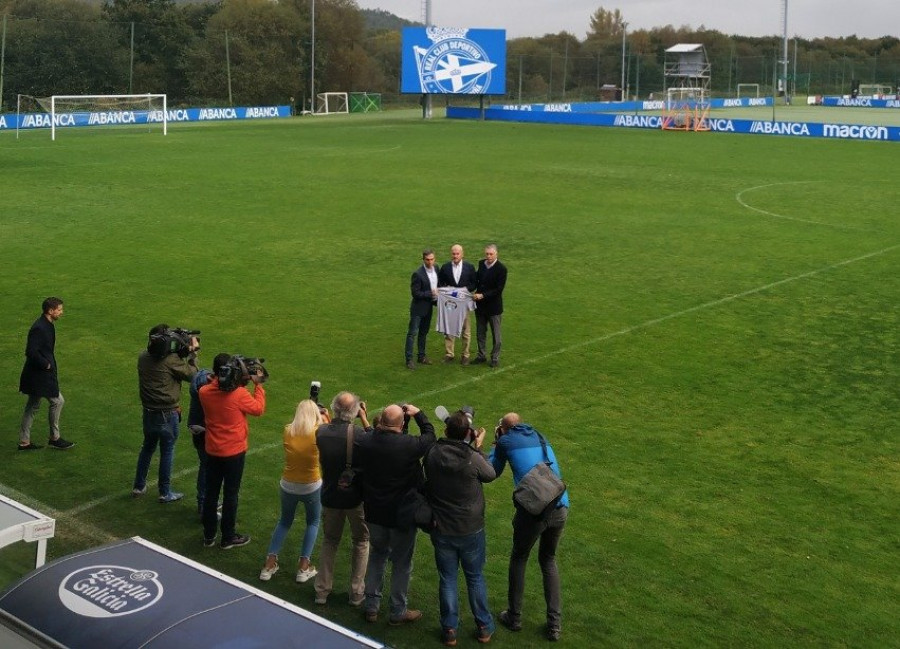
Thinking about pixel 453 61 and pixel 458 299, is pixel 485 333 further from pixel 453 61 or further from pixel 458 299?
pixel 453 61

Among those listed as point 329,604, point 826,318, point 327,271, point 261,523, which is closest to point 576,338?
point 826,318

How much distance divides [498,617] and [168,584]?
11.9 feet

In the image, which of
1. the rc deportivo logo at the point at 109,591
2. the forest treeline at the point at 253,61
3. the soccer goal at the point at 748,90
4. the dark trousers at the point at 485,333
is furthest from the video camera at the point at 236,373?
the soccer goal at the point at 748,90

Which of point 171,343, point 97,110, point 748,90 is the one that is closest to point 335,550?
point 171,343

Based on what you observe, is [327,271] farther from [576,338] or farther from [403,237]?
[576,338]

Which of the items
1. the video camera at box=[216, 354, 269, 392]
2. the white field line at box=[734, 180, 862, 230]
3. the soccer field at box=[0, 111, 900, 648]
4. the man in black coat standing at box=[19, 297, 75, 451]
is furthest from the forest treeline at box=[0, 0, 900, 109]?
the video camera at box=[216, 354, 269, 392]

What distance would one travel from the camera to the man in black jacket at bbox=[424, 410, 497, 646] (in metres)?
8.16

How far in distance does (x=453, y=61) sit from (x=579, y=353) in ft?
154

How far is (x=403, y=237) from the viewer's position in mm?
24859

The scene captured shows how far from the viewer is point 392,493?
8414 mm

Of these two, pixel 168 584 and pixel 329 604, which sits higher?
pixel 168 584

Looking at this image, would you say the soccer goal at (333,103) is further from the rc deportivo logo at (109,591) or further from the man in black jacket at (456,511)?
the rc deportivo logo at (109,591)

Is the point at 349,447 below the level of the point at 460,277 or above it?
below

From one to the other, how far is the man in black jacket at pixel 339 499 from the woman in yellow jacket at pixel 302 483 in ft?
0.77
